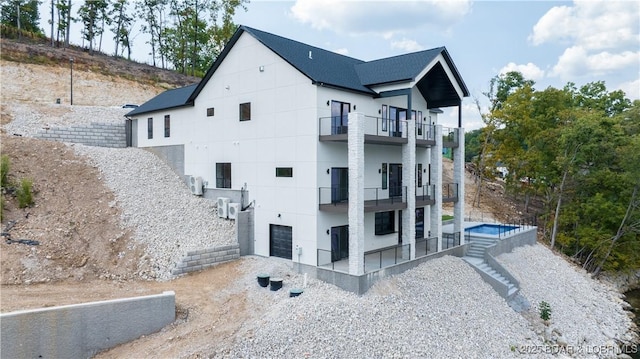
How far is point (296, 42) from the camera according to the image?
1888cm

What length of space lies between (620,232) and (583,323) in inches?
458

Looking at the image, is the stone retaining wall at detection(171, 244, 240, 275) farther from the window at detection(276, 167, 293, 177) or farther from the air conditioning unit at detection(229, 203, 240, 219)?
the window at detection(276, 167, 293, 177)

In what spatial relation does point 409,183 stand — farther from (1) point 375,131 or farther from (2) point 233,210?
(2) point 233,210

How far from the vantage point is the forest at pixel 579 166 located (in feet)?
81.9

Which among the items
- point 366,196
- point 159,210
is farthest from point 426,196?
point 159,210

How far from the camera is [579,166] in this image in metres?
26.5

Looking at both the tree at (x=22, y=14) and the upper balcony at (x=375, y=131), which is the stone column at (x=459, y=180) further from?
the tree at (x=22, y=14)

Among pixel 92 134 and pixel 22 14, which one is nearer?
pixel 92 134

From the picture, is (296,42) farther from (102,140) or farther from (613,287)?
(613,287)

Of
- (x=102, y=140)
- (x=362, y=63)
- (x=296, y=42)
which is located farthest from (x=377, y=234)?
(x=102, y=140)

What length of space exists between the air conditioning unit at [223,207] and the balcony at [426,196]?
8.94m

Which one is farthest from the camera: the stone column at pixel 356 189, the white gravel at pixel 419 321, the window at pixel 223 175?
the window at pixel 223 175

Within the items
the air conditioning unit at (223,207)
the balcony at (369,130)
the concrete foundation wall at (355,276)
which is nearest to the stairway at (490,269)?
the concrete foundation wall at (355,276)

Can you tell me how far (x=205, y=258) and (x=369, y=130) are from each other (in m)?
8.95
